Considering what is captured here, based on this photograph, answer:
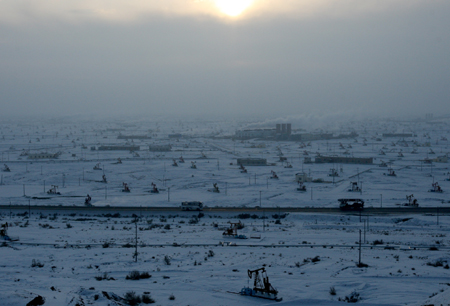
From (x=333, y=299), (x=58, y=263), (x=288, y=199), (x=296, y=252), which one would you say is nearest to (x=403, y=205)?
(x=288, y=199)

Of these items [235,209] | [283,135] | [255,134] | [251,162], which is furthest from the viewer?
[255,134]

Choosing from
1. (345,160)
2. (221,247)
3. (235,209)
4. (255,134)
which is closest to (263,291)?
(221,247)

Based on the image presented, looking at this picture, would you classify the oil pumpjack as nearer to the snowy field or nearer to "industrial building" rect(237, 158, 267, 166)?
the snowy field

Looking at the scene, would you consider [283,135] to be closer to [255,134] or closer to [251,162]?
[255,134]

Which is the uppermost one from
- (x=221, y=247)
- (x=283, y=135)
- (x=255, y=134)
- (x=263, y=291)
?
(x=255, y=134)

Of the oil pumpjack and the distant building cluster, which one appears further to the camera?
the distant building cluster

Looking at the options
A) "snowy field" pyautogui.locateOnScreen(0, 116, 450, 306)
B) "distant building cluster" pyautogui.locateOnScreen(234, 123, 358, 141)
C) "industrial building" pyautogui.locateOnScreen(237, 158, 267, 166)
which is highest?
"distant building cluster" pyautogui.locateOnScreen(234, 123, 358, 141)

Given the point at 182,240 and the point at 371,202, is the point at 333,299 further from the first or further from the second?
the point at 371,202

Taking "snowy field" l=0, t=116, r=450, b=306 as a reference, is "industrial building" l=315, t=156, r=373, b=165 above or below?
above

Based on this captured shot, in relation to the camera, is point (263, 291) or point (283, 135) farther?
A: point (283, 135)

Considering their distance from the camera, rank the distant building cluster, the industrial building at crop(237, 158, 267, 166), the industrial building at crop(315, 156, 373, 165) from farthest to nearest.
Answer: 1. the distant building cluster
2. the industrial building at crop(315, 156, 373, 165)
3. the industrial building at crop(237, 158, 267, 166)

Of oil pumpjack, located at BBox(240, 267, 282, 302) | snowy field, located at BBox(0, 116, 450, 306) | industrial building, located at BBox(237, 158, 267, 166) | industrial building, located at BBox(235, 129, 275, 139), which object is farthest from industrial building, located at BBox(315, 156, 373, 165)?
industrial building, located at BBox(235, 129, 275, 139)

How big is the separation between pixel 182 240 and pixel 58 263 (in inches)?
230

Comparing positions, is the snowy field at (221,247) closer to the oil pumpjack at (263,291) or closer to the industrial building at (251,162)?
the oil pumpjack at (263,291)
